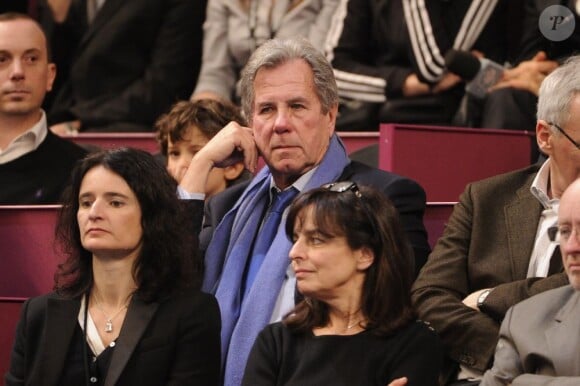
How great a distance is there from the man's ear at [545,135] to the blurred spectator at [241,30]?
1740 mm

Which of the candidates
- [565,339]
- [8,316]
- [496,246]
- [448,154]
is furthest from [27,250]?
[565,339]

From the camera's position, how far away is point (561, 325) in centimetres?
249

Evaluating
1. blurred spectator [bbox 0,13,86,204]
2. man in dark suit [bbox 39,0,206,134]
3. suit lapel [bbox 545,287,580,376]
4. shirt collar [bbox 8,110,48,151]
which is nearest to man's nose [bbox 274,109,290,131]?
suit lapel [bbox 545,287,580,376]

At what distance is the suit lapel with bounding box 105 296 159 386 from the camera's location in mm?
2861

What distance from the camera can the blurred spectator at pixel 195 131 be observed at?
3.75 m

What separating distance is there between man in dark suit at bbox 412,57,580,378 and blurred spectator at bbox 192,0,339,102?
5.64 feet

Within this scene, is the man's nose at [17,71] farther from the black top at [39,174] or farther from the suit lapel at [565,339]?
the suit lapel at [565,339]

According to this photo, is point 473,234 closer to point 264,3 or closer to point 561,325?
point 561,325

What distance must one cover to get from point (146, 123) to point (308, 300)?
2.39 meters

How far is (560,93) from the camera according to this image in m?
2.98

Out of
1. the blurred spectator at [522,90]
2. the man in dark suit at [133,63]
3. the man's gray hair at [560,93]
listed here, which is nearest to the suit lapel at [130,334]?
the man's gray hair at [560,93]

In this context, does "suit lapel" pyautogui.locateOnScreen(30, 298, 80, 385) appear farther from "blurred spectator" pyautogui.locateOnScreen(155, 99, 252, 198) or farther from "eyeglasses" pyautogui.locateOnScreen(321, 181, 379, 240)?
"blurred spectator" pyautogui.locateOnScreen(155, 99, 252, 198)

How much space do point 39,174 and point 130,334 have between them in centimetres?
140

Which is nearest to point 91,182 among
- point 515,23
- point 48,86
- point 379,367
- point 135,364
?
point 135,364
